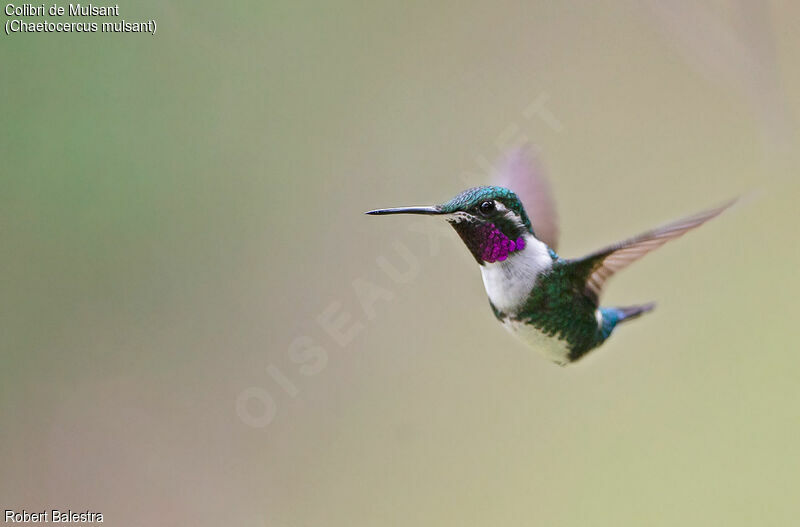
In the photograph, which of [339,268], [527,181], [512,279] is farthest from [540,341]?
[339,268]

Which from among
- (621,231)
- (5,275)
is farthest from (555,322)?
(5,275)

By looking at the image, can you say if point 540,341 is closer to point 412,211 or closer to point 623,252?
point 623,252

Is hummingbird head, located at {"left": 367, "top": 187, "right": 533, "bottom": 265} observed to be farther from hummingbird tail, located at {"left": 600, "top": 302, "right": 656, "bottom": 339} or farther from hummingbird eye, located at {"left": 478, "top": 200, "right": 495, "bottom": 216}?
hummingbird tail, located at {"left": 600, "top": 302, "right": 656, "bottom": 339}

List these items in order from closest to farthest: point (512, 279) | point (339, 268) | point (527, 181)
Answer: point (512, 279) → point (527, 181) → point (339, 268)

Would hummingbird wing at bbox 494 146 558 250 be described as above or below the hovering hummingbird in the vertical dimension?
above

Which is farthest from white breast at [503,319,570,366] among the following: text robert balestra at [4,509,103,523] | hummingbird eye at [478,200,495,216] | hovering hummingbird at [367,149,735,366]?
text robert balestra at [4,509,103,523]
